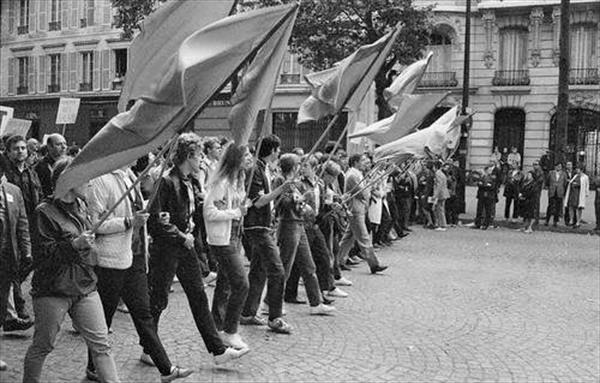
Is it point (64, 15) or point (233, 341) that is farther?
point (64, 15)

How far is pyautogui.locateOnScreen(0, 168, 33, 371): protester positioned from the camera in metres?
6.09

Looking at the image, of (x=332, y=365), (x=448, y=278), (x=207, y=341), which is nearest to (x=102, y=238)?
(x=207, y=341)

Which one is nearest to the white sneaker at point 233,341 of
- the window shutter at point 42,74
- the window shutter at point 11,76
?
the window shutter at point 42,74

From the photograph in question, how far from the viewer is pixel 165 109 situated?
14.5 feet

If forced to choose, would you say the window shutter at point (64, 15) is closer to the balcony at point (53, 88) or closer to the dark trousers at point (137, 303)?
the balcony at point (53, 88)

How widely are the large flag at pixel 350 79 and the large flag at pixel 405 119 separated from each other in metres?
1.31

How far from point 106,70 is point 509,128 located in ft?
69.9

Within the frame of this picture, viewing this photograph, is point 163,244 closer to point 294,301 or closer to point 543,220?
point 294,301

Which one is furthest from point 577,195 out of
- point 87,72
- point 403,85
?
point 87,72

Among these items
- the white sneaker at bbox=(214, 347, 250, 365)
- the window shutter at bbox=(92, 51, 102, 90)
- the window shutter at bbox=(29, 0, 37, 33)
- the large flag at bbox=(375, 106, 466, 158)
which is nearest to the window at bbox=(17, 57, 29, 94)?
the window shutter at bbox=(29, 0, 37, 33)

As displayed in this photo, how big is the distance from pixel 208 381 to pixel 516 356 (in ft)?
9.36

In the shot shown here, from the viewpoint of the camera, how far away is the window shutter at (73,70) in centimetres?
4188

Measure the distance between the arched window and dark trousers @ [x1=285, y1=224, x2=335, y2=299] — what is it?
25.2 meters

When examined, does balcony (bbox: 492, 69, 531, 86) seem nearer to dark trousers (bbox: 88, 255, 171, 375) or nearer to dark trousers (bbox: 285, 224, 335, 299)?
dark trousers (bbox: 285, 224, 335, 299)
